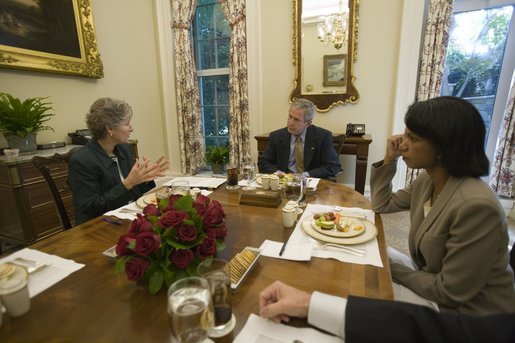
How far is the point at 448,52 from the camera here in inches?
122

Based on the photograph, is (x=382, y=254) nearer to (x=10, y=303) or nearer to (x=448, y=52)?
(x=10, y=303)

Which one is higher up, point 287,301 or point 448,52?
point 448,52

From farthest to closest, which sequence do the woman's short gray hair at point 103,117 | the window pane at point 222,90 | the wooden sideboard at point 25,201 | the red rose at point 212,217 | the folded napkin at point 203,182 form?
the window pane at point 222,90 → the wooden sideboard at point 25,201 → the folded napkin at point 203,182 → the woman's short gray hair at point 103,117 → the red rose at point 212,217

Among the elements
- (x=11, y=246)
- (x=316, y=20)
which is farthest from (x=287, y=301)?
(x=316, y=20)

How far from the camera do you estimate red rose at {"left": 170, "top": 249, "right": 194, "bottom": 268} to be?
74cm

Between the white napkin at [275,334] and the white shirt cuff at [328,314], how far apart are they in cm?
2

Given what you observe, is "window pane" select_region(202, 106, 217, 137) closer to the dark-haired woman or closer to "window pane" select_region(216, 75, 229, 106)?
"window pane" select_region(216, 75, 229, 106)

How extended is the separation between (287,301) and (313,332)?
87mm

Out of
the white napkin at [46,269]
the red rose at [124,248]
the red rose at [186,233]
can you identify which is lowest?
the white napkin at [46,269]

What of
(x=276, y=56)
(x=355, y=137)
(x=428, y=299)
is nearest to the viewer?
(x=428, y=299)

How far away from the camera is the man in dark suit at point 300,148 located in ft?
8.02

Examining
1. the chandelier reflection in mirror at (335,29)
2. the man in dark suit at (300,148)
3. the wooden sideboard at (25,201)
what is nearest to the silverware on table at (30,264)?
the wooden sideboard at (25,201)

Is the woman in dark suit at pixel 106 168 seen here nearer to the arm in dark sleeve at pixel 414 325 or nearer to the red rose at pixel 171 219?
the red rose at pixel 171 219

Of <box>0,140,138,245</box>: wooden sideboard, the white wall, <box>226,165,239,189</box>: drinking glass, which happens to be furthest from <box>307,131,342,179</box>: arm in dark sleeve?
the white wall
